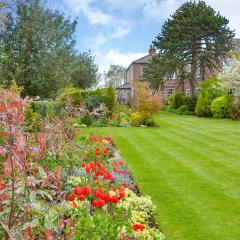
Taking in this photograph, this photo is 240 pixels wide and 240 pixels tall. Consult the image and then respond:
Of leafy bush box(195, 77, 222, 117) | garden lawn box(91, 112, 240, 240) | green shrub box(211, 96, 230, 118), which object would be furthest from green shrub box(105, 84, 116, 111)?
leafy bush box(195, 77, 222, 117)

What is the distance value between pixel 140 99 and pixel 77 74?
57.6 ft

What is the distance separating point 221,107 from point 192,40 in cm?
1260

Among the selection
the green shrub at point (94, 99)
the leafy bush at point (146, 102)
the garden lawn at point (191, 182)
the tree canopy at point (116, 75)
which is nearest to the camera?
the garden lawn at point (191, 182)

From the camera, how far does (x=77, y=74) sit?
126 feet

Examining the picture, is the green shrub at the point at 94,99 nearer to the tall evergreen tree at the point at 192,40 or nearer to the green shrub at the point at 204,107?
the green shrub at the point at 204,107

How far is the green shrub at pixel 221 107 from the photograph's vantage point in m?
28.4

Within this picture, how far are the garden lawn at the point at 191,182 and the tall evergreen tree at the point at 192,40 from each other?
81.4 feet

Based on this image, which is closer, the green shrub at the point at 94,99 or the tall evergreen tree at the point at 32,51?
the tall evergreen tree at the point at 32,51

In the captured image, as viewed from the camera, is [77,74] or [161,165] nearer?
[161,165]

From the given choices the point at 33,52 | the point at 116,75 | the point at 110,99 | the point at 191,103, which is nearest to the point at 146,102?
the point at 110,99

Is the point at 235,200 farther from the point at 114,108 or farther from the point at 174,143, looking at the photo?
the point at 114,108

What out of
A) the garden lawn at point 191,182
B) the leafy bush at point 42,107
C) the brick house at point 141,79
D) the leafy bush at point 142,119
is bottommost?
the garden lawn at point 191,182

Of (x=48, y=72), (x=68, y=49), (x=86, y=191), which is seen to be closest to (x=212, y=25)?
(x=68, y=49)

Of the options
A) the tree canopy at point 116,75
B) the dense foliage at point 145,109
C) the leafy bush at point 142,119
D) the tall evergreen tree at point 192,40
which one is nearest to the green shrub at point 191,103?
the tall evergreen tree at point 192,40
